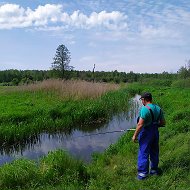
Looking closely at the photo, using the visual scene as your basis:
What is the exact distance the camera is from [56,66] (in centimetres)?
5481

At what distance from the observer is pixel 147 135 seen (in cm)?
716

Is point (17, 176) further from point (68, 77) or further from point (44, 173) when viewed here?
point (68, 77)

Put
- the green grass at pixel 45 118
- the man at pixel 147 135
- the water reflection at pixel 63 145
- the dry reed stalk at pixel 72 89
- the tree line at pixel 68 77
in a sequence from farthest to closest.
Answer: the tree line at pixel 68 77 < the dry reed stalk at pixel 72 89 < the green grass at pixel 45 118 < the water reflection at pixel 63 145 < the man at pixel 147 135

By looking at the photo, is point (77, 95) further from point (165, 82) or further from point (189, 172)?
point (165, 82)

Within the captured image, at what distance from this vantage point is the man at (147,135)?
7020 mm

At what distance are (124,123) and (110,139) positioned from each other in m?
4.05

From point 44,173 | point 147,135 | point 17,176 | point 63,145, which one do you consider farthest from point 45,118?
point 147,135

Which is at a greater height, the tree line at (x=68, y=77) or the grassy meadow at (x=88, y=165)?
the tree line at (x=68, y=77)

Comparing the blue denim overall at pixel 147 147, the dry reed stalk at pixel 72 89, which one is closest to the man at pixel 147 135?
the blue denim overall at pixel 147 147

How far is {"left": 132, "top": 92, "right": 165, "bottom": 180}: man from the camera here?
7.02 metres

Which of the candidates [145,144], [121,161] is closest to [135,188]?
[145,144]

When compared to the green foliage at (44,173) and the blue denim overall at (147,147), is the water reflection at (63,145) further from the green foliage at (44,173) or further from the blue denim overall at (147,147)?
the blue denim overall at (147,147)

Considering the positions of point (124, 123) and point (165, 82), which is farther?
point (165, 82)

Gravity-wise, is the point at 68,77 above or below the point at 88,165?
above
